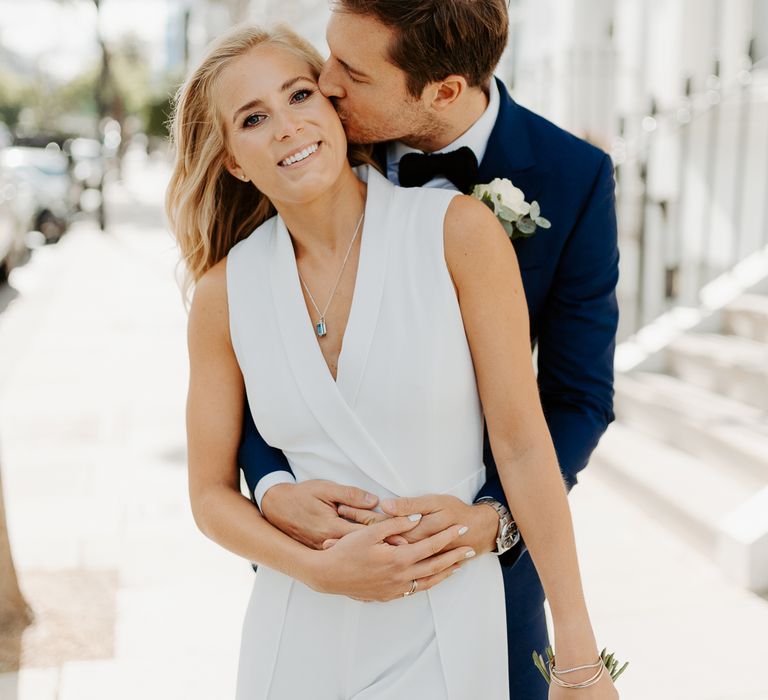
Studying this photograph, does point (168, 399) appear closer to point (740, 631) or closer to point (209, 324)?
point (740, 631)

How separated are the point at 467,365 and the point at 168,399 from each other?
6.55 meters

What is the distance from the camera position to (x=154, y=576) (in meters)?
4.83

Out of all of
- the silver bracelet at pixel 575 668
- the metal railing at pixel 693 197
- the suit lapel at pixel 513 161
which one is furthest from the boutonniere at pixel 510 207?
the metal railing at pixel 693 197

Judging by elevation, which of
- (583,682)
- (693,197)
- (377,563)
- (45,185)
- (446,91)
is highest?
(446,91)

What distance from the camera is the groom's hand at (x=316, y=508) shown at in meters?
1.88

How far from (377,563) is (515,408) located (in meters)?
0.39

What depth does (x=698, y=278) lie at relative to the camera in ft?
28.8

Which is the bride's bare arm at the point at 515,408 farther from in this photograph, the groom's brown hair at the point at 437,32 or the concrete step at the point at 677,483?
the concrete step at the point at 677,483

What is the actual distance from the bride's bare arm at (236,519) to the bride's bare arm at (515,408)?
6.1 inches

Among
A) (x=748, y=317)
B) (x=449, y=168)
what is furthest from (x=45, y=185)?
(x=449, y=168)

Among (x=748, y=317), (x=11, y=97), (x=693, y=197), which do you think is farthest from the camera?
(x=11, y=97)

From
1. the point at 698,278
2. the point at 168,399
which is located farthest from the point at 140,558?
the point at 698,278

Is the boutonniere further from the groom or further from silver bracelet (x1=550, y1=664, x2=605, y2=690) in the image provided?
silver bracelet (x1=550, y1=664, x2=605, y2=690)

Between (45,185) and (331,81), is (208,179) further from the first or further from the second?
(45,185)
